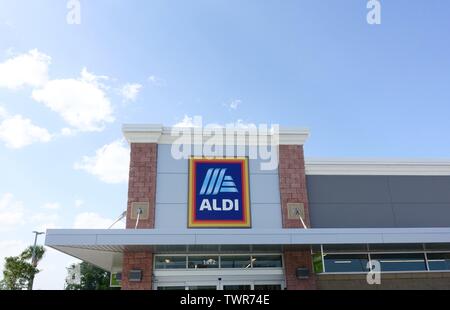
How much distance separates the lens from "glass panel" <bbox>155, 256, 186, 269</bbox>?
488 inches

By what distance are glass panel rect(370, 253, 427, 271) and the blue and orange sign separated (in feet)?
14.1

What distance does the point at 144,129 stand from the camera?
44.3 ft

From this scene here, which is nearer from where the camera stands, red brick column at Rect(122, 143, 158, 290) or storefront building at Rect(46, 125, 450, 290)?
red brick column at Rect(122, 143, 158, 290)

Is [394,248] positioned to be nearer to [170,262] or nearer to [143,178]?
[170,262]

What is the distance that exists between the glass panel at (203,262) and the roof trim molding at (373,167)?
4.21 meters

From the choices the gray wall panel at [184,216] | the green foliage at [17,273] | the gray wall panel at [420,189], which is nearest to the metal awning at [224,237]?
the gray wall panel at [184,216]

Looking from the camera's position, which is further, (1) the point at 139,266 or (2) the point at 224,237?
(1) the point at 139,266

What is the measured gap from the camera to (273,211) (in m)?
13.2

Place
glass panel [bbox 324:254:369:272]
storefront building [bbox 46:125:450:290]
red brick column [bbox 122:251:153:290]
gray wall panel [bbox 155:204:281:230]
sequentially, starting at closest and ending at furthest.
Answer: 1. red brick column [bbox 122:251:153:290]
2. storefront building [bbox 46:125:450:290]
3. glass panel [bbox 324:254:369:272]
4. gray wall panel [bbox 155:204:281:230]

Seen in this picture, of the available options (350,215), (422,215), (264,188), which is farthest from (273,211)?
→ (422,215)

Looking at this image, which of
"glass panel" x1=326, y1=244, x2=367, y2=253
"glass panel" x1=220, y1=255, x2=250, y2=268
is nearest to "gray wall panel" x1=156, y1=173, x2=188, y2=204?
"glass panel" x1=220, y1=255, x2=250, y2=268

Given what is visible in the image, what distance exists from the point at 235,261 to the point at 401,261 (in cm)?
518

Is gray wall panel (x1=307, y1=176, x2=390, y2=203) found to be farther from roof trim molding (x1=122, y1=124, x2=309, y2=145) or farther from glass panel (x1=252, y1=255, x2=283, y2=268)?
glass panel (x1=252, y1=255, x2=283, y2=268)

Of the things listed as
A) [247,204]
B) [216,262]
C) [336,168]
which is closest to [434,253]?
[336,168]
